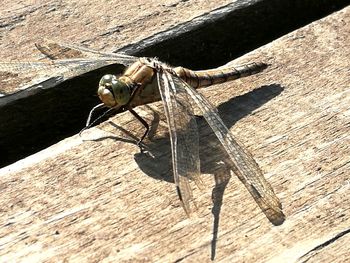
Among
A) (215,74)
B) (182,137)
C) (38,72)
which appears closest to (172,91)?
(215,74)

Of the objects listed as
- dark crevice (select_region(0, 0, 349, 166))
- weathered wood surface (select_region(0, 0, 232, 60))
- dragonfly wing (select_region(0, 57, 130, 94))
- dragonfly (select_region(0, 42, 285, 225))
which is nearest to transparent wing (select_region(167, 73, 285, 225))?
dragonfly (select_region(0, 42, 285, 225))

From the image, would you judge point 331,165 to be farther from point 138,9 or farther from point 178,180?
point 138,9

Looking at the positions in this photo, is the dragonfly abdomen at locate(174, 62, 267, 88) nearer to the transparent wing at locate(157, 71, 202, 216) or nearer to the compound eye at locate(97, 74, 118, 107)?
the transparent wing at locate(157, 71, 202, 216)

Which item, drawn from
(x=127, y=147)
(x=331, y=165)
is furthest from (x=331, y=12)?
(x=127, y=147)

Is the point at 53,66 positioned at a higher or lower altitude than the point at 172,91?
higher

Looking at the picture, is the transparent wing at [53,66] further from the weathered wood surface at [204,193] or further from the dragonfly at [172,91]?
the weathered wood surface at [204,193]

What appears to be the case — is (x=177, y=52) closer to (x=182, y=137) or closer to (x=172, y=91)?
(x=172, y=91)

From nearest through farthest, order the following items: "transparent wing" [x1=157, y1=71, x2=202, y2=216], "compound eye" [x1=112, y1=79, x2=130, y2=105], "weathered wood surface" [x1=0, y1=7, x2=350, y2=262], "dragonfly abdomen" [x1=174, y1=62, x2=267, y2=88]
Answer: "weathered wood surface" [x1=0, y1=7, x2=350, y2=262] < "transparent wing" [x1=157, y1=71, x2=202, y2=216] < "dragonfly abdomen" [x1=174, y1=62, x2=267, y2=88] < "compound eye" [x1=112, y1=79, x2=130, y2=105]
